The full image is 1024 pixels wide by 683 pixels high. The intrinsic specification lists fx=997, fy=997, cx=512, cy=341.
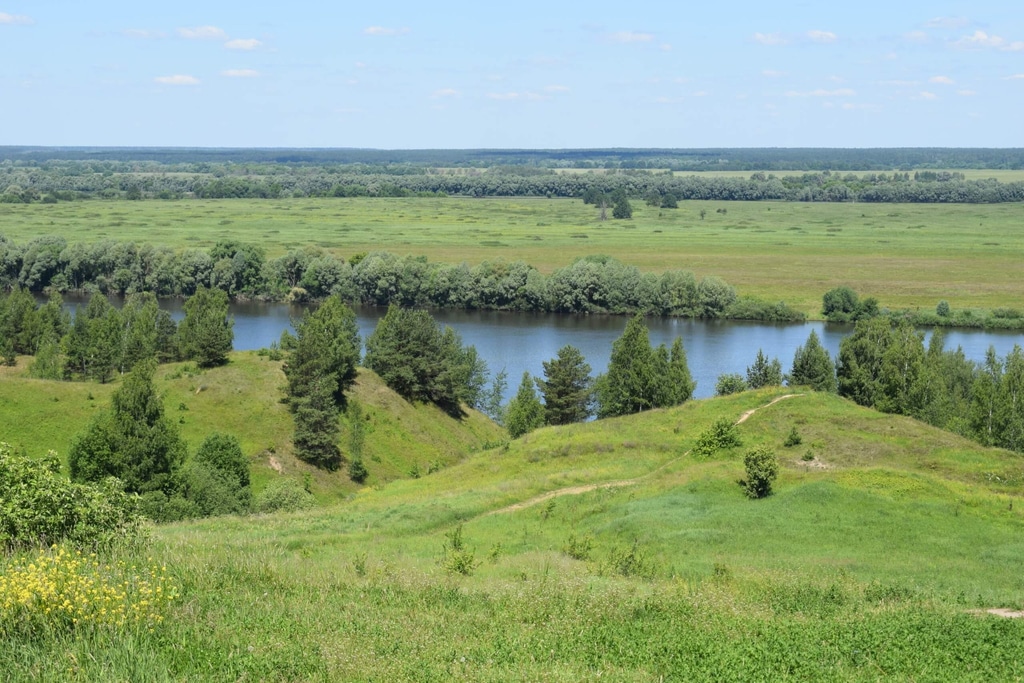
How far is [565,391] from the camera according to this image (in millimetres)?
59438

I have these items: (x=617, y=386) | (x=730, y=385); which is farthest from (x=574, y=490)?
(x=730, y=385)

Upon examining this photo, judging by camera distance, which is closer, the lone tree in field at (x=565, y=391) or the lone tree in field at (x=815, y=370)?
the lone tree in field at (x=565, y=391)

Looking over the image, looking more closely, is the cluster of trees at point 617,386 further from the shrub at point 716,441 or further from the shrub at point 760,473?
the shrub at point 760,473

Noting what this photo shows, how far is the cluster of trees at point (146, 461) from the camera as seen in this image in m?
38.7

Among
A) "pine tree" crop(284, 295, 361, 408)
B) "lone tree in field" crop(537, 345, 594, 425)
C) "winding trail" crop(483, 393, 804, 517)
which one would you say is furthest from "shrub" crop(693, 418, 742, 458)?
"pine tree" crop(284, 295, 361, 408)

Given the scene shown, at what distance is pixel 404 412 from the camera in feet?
204

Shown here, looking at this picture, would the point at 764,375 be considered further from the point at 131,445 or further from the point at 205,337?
the point at 131,445

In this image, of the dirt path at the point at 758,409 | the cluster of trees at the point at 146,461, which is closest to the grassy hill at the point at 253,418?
the cluster of trees at the point at 146,461

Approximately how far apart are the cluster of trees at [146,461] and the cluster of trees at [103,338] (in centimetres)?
1678

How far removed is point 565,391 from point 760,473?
31030 millimetres

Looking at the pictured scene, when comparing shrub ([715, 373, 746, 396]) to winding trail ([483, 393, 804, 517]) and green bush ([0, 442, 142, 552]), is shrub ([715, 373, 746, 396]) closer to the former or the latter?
winding trail ([483, 393, 804, 517])

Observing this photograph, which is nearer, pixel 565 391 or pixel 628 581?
pixel 628 581

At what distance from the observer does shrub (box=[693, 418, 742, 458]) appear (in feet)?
119

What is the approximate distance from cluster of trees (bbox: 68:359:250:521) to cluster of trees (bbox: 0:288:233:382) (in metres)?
16.8
